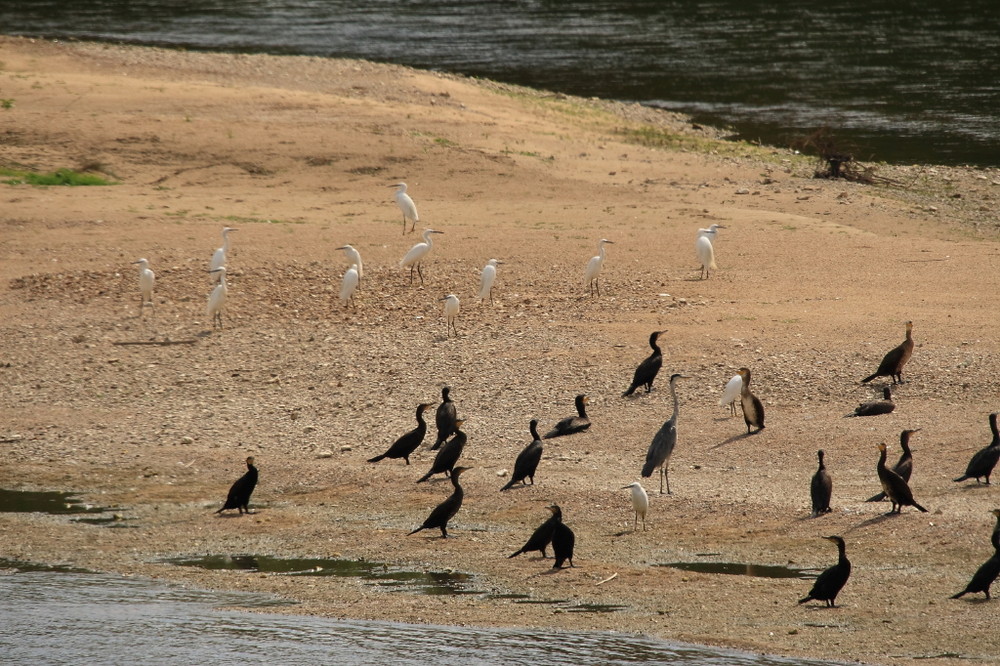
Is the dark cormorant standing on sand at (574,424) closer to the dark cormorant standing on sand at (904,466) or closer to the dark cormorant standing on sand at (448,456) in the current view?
the dark cormorant standing on sand at (448,456)

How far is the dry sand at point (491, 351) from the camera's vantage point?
11.3m

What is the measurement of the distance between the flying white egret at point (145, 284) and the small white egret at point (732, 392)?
932 cm

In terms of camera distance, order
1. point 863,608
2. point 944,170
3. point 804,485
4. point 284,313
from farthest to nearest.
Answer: point 944,170, point 284,313, point 804,485, point 863,608

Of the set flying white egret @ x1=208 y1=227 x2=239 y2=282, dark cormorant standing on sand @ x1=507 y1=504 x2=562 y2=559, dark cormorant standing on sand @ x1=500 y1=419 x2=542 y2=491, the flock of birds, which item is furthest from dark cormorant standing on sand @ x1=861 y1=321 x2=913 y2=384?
flying white egret @ x1=208 y1=227 x2=239 y2=282

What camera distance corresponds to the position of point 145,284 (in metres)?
19.5

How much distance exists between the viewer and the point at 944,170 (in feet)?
100.0

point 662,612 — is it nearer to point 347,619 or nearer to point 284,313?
point 347,619

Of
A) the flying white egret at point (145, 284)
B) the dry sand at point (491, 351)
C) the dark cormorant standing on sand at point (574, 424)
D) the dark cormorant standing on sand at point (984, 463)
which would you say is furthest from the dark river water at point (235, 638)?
the flying white egret at point (145, 284)

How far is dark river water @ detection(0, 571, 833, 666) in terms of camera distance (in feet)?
31.9

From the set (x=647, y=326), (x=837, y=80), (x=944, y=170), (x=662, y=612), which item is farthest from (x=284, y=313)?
(x=837, y=80)

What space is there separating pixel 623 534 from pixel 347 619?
3.03m

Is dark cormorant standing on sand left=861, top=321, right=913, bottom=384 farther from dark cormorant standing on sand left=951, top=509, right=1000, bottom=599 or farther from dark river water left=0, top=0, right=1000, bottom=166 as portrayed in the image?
dark river water left=0, top=0, right=1000, bottom=166

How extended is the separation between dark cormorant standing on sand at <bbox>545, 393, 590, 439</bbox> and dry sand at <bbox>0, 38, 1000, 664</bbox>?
0.48 ft

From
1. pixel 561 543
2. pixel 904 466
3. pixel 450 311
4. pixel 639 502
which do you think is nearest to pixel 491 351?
pixel 450 311
